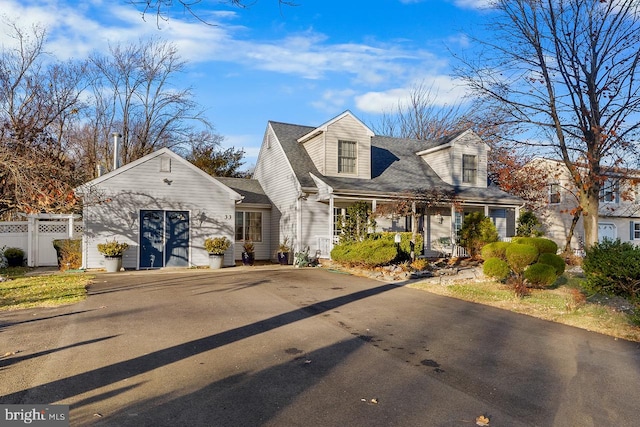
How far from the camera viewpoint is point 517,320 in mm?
7852

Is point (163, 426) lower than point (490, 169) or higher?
lower

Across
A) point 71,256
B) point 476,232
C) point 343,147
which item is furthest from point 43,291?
point 476,232

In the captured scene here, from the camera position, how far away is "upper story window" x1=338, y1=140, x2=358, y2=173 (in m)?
18.6

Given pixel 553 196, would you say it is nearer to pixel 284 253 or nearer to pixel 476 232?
pixel 476 232

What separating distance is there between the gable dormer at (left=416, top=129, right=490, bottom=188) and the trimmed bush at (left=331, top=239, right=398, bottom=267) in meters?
7.50

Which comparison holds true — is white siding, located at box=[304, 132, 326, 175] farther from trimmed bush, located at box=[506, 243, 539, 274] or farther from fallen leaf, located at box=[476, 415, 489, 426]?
fallen leaf, located at box=[476, 415, 489, 426]

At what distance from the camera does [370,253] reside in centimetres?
1434

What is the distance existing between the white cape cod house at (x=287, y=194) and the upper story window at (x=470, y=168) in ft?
0.16

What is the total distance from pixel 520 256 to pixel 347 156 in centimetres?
966

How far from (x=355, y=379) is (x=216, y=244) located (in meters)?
12.4

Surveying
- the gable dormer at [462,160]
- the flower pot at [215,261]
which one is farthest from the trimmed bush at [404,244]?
the gable dormer at [462,160]

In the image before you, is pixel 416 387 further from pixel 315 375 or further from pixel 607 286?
pixel 607 286

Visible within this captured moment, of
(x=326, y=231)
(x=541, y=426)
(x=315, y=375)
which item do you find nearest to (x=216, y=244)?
(x=326, y=231)

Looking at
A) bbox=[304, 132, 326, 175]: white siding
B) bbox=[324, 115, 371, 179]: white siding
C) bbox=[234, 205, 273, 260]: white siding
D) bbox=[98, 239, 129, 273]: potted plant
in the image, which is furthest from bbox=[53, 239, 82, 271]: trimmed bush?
bbox=[324, 115, 371, 179]: white siding
